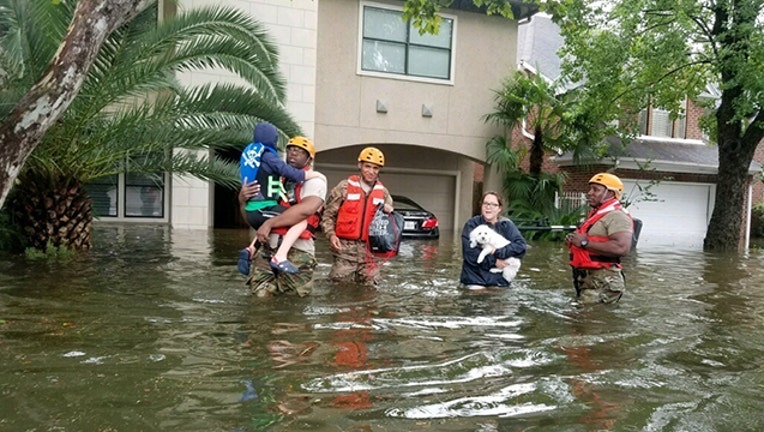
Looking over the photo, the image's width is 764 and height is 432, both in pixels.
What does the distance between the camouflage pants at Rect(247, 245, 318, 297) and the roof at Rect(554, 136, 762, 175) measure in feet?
54.5

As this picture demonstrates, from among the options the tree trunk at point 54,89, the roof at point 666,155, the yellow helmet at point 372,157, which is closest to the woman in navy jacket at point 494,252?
the yellow helmet at point 372,157

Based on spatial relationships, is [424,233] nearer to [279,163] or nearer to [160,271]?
[160,271]

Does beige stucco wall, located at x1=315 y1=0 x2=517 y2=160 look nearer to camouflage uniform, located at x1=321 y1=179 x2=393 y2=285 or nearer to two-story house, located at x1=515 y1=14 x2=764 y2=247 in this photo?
two-story house, located at x1=515 y1=14 x2=764 y2=247

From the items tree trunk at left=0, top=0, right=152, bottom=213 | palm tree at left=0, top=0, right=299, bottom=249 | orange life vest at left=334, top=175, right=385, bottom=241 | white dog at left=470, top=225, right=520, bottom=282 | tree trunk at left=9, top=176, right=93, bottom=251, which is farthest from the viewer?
tree trunk at left=9, top=176, right=93, bottom=251

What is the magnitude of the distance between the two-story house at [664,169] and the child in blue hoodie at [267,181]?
53.9 feet

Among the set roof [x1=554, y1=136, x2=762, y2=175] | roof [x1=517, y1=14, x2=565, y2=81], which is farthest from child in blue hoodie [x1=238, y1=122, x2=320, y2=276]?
roof [x1=517, y1=14, x2=565, y2=81]

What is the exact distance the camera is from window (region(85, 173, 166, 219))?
18.3m

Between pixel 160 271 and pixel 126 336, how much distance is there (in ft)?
13.3

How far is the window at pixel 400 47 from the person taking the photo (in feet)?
62.3

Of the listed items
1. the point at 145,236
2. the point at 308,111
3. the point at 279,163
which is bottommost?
the point at 145,236

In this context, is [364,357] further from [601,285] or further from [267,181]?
[601,285]

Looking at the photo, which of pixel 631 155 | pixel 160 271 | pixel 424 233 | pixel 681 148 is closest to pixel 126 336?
pixel 160 271

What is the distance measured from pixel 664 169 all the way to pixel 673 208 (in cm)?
202

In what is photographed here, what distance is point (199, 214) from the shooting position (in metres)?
17.3
